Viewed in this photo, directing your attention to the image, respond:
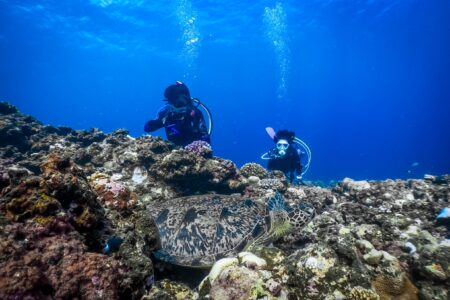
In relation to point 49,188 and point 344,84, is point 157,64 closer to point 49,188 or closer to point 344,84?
point 49,188

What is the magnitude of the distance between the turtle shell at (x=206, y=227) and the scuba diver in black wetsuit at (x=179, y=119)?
4556mm

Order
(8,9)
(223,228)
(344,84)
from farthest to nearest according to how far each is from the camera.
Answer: (344,84)
(8,9)
(223,228)

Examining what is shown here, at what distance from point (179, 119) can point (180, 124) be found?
0.60 feet

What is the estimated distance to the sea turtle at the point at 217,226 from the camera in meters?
4.02

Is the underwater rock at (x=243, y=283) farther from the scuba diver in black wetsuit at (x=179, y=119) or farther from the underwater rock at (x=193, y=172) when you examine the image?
the scuba diver in black wetsuit at (x=179, y=119)

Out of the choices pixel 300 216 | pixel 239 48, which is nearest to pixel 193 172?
pixel 300 216

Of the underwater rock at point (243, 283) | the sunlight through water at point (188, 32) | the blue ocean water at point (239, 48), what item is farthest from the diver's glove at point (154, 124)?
the sunlight through water at point (188, 32)

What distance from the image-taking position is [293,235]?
4422 mm

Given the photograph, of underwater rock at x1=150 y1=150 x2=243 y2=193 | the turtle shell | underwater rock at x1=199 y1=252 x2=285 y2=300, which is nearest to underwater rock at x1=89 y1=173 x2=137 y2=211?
the turtle shell

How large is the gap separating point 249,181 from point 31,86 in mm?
103178

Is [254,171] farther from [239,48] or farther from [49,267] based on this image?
[239,48]

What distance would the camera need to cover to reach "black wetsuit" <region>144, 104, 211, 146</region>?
8961 millimetres

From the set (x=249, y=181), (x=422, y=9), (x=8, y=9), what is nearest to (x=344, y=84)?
(x=422, y=9)

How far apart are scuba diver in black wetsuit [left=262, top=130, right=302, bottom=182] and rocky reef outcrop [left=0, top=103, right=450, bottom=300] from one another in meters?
5.29
